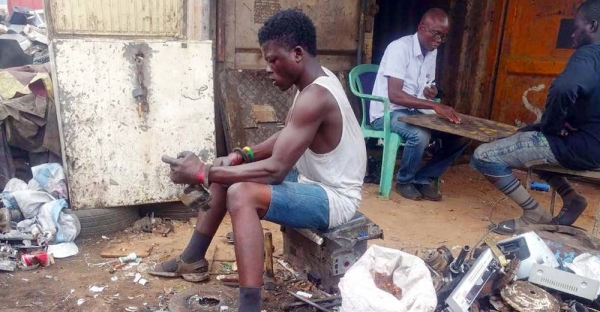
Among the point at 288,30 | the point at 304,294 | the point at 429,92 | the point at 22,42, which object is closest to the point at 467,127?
the point at 429,92

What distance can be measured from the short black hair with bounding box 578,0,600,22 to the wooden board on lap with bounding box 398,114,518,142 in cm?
104

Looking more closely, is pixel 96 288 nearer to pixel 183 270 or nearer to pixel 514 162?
pixel 183 270

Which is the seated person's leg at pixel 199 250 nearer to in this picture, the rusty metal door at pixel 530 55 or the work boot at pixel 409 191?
the work boot at pixel 409 191

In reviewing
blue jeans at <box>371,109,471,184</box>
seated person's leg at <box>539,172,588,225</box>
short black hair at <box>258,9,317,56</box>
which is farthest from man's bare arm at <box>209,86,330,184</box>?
seated person's leg at <box>539,172,588,225</box>

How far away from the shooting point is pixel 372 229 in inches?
119

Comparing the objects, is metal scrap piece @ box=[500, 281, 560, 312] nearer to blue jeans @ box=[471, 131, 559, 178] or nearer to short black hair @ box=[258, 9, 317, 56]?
blue jeans @ box=[471, 131, 559, 178]

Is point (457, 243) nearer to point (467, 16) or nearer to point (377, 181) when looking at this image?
point (377, 181)

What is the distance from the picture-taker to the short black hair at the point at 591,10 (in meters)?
3.58

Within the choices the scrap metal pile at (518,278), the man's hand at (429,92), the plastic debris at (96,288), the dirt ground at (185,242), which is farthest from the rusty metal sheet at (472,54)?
the plastic debris at (96,288)

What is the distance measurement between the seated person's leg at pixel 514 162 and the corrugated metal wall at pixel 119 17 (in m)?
2.63

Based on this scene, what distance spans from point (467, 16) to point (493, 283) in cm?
401

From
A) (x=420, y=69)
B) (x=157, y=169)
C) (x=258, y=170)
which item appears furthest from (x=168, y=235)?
(x=420, y=69)

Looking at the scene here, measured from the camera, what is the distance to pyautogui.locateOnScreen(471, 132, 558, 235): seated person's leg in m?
3.92

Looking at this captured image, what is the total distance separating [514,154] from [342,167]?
1823mm
